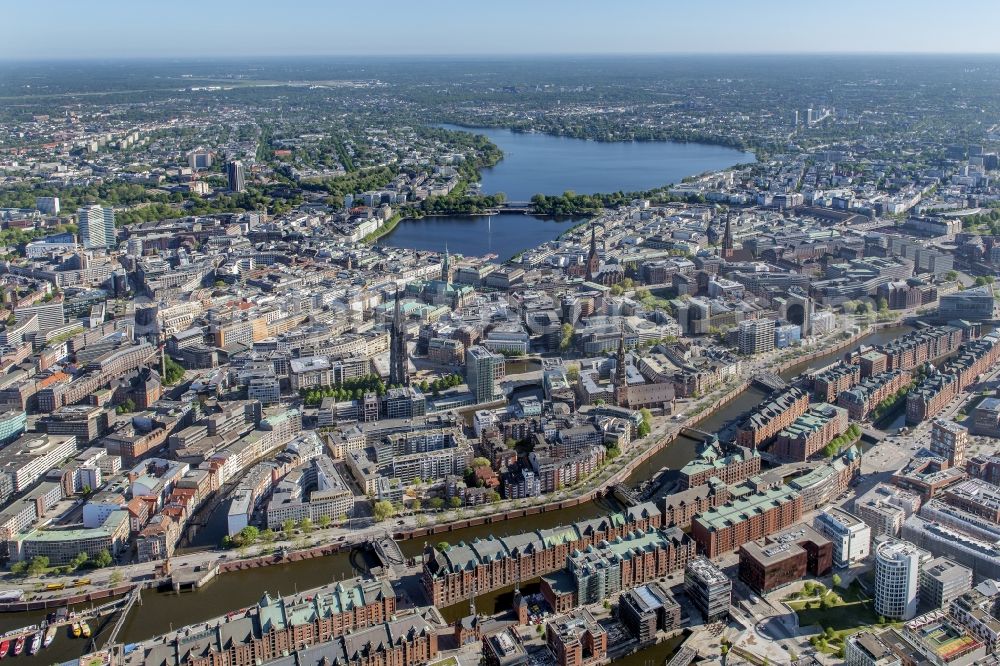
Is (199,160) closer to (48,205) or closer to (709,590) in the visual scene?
(48,205)

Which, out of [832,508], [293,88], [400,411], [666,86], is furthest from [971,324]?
[293,88]

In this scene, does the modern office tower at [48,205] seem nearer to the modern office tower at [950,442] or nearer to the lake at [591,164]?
the lake at [591,164]

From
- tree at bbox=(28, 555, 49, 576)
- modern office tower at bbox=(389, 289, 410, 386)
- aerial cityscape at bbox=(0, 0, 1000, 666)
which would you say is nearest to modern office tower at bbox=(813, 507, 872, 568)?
aerial cityscape at bbox=(0, 0, 1000, 666)

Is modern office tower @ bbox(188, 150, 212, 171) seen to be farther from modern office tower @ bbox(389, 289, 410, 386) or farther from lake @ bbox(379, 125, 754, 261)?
modern office tower @ bbox(389, 289, 410, 386)

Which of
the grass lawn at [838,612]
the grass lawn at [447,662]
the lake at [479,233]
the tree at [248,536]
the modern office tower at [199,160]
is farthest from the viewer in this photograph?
the modern office tower at [199,160]

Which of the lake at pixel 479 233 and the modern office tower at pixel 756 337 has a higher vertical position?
the lake at pixel 479 233

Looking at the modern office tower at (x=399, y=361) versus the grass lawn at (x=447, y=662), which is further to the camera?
the modern office tower at (x=399, y=361)

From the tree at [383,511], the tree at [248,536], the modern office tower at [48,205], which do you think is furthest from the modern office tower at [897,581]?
the modern office tower at [48,205]
